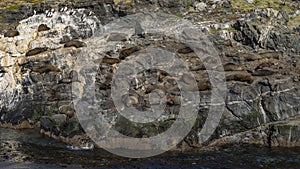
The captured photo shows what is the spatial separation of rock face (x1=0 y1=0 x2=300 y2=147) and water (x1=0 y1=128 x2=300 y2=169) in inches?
73.6

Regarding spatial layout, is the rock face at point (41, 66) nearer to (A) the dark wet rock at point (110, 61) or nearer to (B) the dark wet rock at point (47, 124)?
(B) the dark wet rock at point (47, 124)

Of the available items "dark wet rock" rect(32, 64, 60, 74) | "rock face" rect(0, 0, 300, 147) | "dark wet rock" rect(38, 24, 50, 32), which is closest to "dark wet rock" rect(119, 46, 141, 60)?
"rock face" rect(0, 0, 300, 147)

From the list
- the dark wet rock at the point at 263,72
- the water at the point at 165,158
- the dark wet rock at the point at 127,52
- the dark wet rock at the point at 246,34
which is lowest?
the water at the point at 165,158

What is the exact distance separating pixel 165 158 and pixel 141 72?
1235 centimetres

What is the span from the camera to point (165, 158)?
2603 centimetres

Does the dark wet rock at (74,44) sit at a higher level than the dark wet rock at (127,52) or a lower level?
higher

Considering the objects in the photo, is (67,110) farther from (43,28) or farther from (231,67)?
(231,67)

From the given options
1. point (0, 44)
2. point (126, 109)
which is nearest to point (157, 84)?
point (126, 109)

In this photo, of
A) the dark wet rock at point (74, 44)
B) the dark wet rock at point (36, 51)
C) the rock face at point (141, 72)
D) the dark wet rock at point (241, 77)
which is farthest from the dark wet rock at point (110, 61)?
the dark wet rock at point (241, 77)

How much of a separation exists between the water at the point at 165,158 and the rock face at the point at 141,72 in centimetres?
187

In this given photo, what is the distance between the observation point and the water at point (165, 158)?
2431 cm

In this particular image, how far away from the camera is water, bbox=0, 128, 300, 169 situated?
24308mm

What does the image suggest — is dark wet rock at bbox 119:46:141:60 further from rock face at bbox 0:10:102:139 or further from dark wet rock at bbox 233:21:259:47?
dark wet rock at bbox 233:21:259:47

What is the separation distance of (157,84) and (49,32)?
16.7 m
